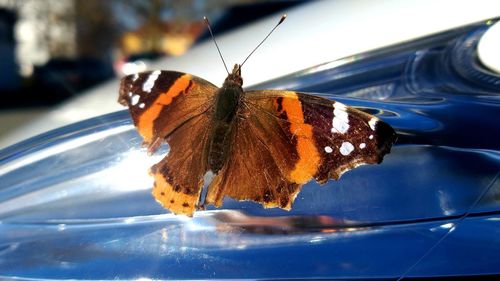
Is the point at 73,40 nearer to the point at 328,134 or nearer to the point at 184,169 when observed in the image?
the point at 184,169

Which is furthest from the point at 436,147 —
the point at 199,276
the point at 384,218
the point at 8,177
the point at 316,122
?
the point at 8,177

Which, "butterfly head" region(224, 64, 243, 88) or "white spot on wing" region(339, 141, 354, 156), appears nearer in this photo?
"white spot on wing" region(339, 141, 354, 156)

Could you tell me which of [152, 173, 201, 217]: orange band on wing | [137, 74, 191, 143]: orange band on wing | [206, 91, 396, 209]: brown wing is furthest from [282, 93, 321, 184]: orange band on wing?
[137, 74, 191, 143]: orange band on wing

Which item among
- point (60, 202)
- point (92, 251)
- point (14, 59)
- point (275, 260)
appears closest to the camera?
point (275, 260)

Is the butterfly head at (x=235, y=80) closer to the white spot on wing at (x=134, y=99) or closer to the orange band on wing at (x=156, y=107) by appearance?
the orange band on wing at (x=156, y=107)

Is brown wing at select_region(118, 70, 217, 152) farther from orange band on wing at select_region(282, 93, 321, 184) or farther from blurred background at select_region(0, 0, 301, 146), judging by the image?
blurred background at select_region(0, 0, 301, 146)

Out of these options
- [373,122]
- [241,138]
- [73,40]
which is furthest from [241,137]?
[73,40]

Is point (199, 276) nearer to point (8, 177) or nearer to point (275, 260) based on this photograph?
point (275, 260)
